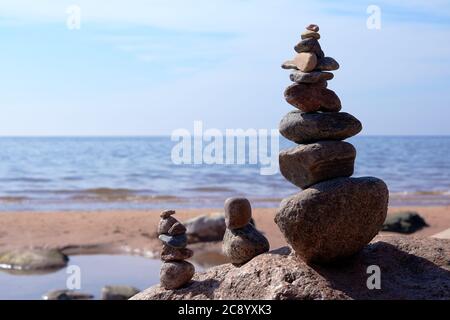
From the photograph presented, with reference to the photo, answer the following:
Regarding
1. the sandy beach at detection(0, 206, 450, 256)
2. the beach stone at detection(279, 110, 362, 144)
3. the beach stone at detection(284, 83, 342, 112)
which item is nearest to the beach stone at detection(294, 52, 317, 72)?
the beach stone at detection(284, 83, 342, 112)

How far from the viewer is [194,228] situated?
613 inches

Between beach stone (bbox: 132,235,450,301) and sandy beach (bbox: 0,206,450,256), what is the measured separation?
21.8ft

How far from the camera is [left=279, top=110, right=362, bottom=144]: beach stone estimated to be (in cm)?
766

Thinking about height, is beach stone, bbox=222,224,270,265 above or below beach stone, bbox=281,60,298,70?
below

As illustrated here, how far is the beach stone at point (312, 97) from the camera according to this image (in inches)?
304

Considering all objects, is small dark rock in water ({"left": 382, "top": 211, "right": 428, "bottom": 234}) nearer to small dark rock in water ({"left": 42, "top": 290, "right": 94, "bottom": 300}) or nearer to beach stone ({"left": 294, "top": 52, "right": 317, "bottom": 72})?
small dark rock in water ({"left": 42, "top": 290, "right": 94, "bottom": 300})

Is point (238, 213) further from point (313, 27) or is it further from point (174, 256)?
point (313, 27)

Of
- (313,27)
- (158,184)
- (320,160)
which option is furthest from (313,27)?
(158,184)

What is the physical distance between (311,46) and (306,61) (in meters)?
0.18

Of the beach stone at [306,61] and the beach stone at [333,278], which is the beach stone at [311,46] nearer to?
the beach stone at [306,61]

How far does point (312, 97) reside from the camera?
25.3ft

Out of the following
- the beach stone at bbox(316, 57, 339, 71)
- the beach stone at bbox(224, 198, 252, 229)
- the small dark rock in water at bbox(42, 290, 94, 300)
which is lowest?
the small dark rock in water at bbox(42, 290, 94, 300)

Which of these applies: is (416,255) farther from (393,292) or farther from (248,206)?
(248,206)
